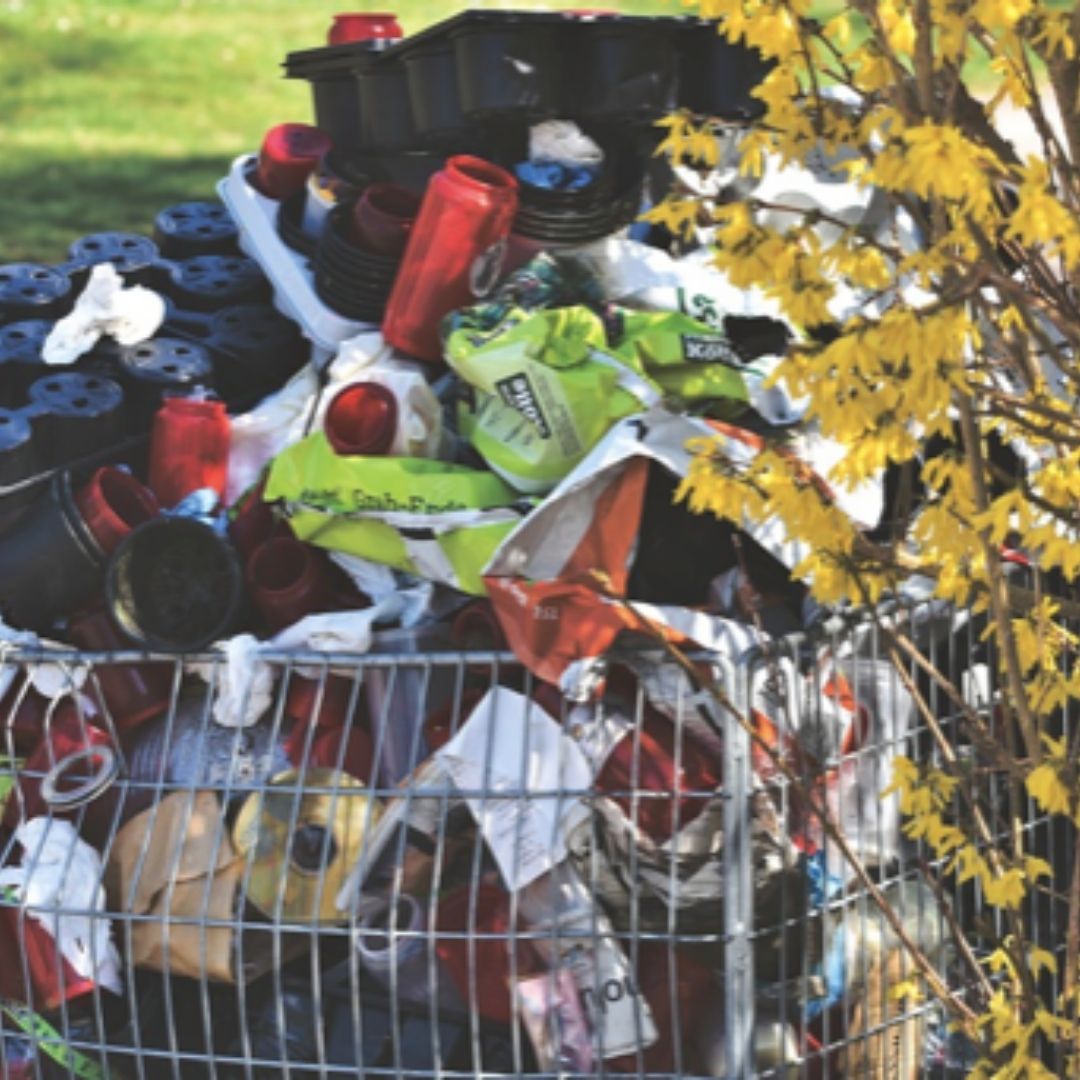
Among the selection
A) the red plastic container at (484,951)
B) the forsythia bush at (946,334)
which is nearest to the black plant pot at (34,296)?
the red plastic container at (484,951)

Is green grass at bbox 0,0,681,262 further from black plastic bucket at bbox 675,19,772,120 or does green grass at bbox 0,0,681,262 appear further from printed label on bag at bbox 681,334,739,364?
printed label on bag at bbox 681,334,739,364

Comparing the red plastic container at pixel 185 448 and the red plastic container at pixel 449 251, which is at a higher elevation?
the red plastic container at pixel 449 251

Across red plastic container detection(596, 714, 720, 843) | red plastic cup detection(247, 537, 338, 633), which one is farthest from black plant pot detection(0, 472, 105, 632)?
red plastic container detection(596, 714, 720, 843)

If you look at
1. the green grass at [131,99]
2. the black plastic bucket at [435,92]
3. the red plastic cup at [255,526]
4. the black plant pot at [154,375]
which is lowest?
the green grass at [131,99]

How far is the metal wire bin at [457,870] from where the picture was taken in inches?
119

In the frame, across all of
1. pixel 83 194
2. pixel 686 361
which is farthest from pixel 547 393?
pixel 83 194

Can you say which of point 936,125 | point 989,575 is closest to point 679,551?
point 989,575

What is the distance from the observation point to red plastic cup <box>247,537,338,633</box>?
11.1 feet

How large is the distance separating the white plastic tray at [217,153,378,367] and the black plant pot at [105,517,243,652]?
0.59 meters

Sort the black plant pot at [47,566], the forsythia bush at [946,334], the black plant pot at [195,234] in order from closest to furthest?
the forsythia bush at [946,334]
the black plant pot at [47,566]
the black plant pot at [195,234]

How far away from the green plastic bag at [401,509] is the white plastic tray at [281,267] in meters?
0.41

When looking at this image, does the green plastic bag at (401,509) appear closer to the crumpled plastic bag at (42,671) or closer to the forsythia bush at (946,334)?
the crumpled plastic bag at (42,671)

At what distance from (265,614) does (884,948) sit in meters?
1.02

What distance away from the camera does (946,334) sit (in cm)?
228
